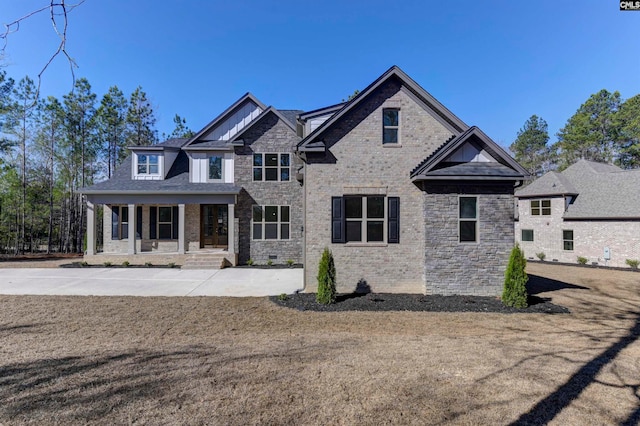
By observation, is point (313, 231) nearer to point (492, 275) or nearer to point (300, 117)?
point (300, 117)

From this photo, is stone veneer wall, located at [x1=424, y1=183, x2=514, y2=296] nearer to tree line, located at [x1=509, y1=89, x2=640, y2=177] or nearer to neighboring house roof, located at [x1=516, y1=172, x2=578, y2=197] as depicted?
neighboring house roof, located at [x1=516, y1=172, x2=578, y2=197]

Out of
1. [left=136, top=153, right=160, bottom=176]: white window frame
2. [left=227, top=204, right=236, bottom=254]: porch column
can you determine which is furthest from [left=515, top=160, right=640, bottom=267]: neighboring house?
[left=136, top=153, right=160, bottom=176]: white window frame

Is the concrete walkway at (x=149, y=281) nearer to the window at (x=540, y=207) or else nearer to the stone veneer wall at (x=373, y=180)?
the stone veneer wall at (x=373, y=180)

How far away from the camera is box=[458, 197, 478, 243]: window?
29.2 feet

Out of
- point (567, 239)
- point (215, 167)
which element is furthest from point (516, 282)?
point (567, 239)

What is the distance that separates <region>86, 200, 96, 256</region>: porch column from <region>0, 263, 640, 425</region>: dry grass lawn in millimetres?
7658

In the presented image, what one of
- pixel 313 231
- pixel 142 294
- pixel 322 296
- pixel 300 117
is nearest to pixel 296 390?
pixel 322 296

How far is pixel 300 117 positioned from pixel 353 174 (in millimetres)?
3768

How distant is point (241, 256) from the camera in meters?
14.6

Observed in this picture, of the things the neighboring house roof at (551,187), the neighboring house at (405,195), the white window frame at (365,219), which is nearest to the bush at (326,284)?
the neighboring house at (405,195)

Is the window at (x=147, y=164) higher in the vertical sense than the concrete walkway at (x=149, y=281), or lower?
higher

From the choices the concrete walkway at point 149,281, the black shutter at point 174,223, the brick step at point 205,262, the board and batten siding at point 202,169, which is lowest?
the concrete walkway at point 149,281

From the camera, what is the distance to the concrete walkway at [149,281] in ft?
30.5

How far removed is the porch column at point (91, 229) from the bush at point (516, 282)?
1789 centimetres
